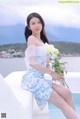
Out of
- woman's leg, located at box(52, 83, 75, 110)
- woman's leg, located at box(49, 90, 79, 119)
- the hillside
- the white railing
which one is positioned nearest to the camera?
Result: the white railing

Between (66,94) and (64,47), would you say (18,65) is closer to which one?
(64,47)

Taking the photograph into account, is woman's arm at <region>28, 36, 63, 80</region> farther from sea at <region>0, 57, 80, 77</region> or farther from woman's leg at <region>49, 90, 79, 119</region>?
sea at <region>0, 57, 80, 77</region>

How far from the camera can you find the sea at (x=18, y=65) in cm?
863

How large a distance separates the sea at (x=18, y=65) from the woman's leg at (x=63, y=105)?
5.20m

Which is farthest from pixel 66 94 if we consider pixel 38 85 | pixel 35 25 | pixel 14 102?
pixel 35 25

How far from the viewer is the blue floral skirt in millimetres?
3279

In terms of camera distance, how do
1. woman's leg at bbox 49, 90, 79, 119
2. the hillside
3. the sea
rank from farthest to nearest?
the hillside → the sea → woman's leg at bbox 49, 90, 79, 119

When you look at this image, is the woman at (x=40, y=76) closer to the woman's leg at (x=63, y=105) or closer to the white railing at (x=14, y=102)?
the woman's leg at (x=63, y=105)

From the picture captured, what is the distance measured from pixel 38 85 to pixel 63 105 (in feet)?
0.97

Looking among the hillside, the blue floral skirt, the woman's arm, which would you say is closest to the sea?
the hillside

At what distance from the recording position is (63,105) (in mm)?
3205

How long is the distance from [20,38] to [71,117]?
19.1 feet

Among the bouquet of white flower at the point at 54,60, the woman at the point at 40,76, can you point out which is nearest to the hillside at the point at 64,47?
the woman at the point at 40,76

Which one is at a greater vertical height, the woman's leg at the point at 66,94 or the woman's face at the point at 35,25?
the woman's face at the point at 35,25
